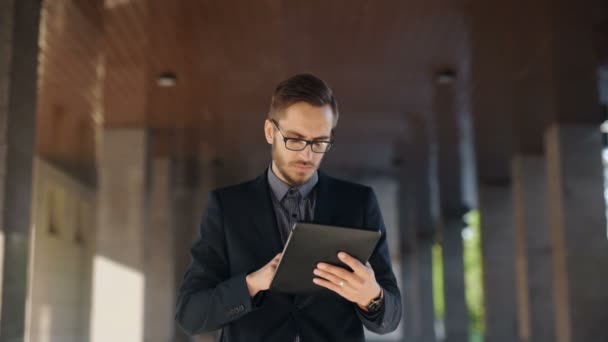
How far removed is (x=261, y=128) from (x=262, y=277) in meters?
14.1

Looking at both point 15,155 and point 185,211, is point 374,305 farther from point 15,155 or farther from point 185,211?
point 185,211

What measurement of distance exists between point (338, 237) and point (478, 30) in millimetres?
8627

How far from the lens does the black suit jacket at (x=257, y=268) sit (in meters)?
2.28

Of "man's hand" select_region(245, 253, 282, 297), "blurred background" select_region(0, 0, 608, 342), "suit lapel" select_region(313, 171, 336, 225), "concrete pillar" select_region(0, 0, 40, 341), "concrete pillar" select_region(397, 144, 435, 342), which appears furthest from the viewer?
"concrete pillar" select_region(397, 144, 435, 342)

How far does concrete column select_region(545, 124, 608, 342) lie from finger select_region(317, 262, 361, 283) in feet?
33.6

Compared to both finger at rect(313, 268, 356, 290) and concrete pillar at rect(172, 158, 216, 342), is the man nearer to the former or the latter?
finger at rect(313, 268, 356, 290)

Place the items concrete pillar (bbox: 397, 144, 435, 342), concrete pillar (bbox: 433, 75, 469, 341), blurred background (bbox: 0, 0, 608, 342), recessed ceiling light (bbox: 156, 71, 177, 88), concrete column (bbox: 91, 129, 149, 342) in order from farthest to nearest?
concrete pillar (bbox: 397, 144, 435, 342)
concrete pillar (bbox: 433, 75, 469, 341)
concrete column (bbox: 91, 129, 149, 342)
recessed ceiling light (bbox: 156, 71, 177, 88)
blurred background (bbox: 0, 0, 608, 342)

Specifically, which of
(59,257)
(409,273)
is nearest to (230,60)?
(59,257)

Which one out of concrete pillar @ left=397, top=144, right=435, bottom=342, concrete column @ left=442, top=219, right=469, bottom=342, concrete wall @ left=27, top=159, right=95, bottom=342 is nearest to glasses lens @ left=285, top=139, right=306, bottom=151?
concrete wall @ left=27, top=159, right=95, bottom=342

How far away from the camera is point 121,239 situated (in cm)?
1516

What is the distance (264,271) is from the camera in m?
2.19

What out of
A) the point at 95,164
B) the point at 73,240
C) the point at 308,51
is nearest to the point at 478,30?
the point at 308,51

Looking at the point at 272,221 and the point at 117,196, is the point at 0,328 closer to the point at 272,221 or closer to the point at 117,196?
the point at 272,221

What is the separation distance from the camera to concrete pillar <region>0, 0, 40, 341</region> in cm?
634
